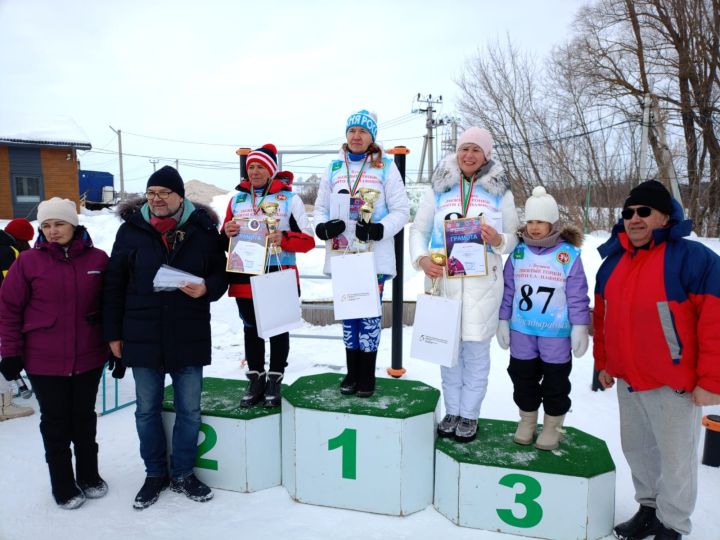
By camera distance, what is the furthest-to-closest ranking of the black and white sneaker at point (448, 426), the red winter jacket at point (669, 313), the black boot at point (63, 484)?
the black and white sneaker at point (448, 426) < the black boot at point (63, 484) < the red winter jacket at point (669, 313)

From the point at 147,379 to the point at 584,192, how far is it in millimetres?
14258

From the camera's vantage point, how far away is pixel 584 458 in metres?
2.68

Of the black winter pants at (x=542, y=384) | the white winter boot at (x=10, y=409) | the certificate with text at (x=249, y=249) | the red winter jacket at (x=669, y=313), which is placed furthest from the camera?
the white winter boot at (x=10, y=409)

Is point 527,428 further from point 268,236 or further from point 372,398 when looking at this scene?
point 268,236

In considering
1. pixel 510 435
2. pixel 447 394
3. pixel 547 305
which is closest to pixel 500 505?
pixel 510 435

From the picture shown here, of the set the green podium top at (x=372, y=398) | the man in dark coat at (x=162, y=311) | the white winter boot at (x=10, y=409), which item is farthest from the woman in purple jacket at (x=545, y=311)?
the white winter boot at (x=10, y=409)

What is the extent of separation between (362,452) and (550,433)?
1054 mm

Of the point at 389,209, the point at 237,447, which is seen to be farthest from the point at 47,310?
the point at 389,209

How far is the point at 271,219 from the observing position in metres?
3.10

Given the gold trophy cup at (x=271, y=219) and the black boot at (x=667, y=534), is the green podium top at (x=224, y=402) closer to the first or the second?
the gold trophy cup at (x=271, y=219)

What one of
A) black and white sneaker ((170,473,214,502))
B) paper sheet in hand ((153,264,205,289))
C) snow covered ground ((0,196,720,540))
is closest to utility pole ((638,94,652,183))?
snow covered ground ((0,196,720,540))

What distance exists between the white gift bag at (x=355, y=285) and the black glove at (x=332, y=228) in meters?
0.15

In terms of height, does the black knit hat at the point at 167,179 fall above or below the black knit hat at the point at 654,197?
above

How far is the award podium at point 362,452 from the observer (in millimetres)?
2807
